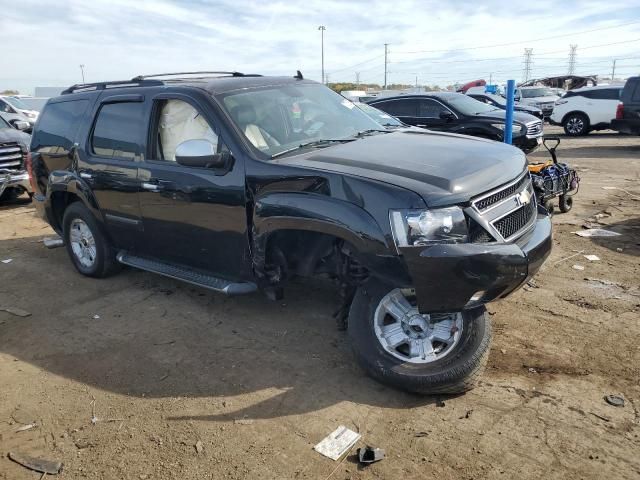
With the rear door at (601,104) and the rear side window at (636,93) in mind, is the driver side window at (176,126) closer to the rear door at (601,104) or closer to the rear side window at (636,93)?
the rear side window at (636,93)

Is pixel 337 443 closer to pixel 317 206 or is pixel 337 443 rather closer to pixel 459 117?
pixel 317 206

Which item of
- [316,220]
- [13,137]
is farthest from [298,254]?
[13,137]

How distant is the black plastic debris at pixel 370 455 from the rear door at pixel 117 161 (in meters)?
3.01

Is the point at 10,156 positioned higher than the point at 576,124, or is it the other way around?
the point at 10,156

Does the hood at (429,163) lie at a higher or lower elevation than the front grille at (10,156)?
higher

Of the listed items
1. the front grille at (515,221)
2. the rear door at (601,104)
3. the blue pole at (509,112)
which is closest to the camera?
the front grille at (515,221)

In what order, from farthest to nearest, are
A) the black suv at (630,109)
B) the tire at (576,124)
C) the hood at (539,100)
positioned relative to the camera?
the hood at (539,100)
the tire at (576,124)
the black suv at (630,109)

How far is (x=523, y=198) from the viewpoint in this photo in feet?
12.0

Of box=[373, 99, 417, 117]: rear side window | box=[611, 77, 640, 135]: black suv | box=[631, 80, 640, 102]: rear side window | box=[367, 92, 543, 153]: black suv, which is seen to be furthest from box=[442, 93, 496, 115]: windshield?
box=[631, 80, 640, 102]: rear side window

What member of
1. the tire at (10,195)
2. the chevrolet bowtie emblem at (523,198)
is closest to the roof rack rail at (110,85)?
the chevrolet bowtie emblem at (523,198)

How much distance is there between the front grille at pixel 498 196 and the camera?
317 cm

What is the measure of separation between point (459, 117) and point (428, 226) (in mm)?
9082

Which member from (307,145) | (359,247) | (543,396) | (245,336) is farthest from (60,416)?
(543,396)

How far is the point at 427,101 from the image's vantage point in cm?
1173
